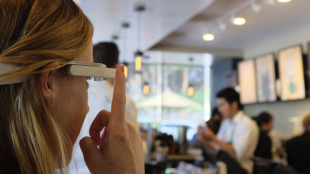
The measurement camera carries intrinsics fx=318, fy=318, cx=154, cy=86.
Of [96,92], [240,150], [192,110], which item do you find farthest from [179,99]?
[96,92]

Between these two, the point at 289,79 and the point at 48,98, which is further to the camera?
the point at 289,79

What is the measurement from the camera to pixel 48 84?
56 cm

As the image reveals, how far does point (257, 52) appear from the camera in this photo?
559 cm

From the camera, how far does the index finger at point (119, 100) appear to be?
0.59 metres

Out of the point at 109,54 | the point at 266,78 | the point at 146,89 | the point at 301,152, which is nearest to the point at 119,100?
the point at 109,54

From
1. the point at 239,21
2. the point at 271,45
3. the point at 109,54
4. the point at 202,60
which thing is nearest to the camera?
the point at 109,54

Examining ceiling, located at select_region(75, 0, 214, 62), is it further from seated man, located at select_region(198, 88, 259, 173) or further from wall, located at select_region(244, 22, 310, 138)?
seated man, located at select_region(198, 88, 259, 173)

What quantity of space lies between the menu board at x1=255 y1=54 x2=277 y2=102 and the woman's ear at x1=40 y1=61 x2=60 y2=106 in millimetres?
4519

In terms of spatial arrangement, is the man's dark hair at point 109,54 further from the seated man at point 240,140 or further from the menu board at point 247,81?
the menu board at point 247,81

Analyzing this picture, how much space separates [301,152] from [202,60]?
4.80 metres

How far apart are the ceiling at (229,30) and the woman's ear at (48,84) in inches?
94.5

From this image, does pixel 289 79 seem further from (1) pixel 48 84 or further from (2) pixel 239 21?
(1) pixel 48 84

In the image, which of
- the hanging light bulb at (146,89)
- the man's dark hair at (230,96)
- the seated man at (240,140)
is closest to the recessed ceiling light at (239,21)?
the man's dark hair at (230,96)

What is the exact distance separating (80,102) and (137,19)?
425 cm
